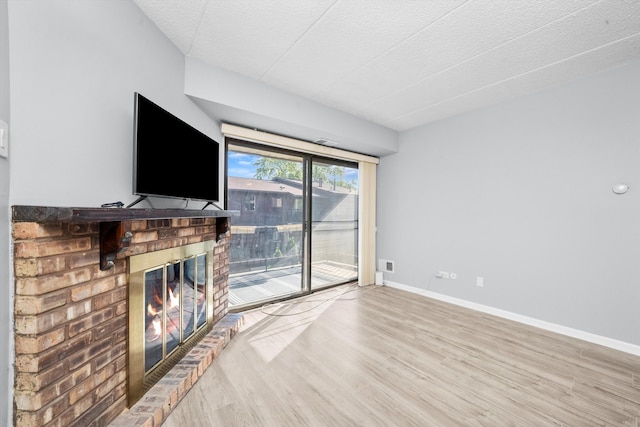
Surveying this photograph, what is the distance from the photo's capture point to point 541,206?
Answer: 2752 mm

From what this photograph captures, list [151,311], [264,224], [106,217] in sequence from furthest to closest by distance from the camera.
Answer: [264,224], [151,311], [106,217]

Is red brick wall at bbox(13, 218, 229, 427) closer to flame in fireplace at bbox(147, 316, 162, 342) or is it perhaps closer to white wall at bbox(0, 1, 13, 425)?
white wall at bbox(0, 1, 13, 425)

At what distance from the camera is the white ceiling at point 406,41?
65.3 inches

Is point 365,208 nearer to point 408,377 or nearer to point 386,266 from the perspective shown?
point 386,266

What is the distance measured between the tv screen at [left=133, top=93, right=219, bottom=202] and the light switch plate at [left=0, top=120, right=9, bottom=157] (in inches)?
17.3

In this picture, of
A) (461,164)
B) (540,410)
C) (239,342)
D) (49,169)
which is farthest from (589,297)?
(49,169)

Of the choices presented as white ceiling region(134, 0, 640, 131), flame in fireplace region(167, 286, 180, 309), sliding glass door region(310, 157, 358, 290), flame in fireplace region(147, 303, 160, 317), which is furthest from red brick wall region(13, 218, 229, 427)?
sliding glass door region(310, 157, 358, 290)

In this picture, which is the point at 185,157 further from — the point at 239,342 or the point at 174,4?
the point at 239,342

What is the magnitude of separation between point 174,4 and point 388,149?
3.13 meters

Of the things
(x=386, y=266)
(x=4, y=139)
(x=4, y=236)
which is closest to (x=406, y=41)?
(x=4, y=139)

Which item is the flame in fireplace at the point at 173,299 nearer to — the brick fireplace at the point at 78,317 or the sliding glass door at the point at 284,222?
the brick fireplace at the point at 78,317

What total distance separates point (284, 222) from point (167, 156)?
6.52 ft

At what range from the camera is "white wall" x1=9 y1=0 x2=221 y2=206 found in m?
1.00

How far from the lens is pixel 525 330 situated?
8.75 feet
